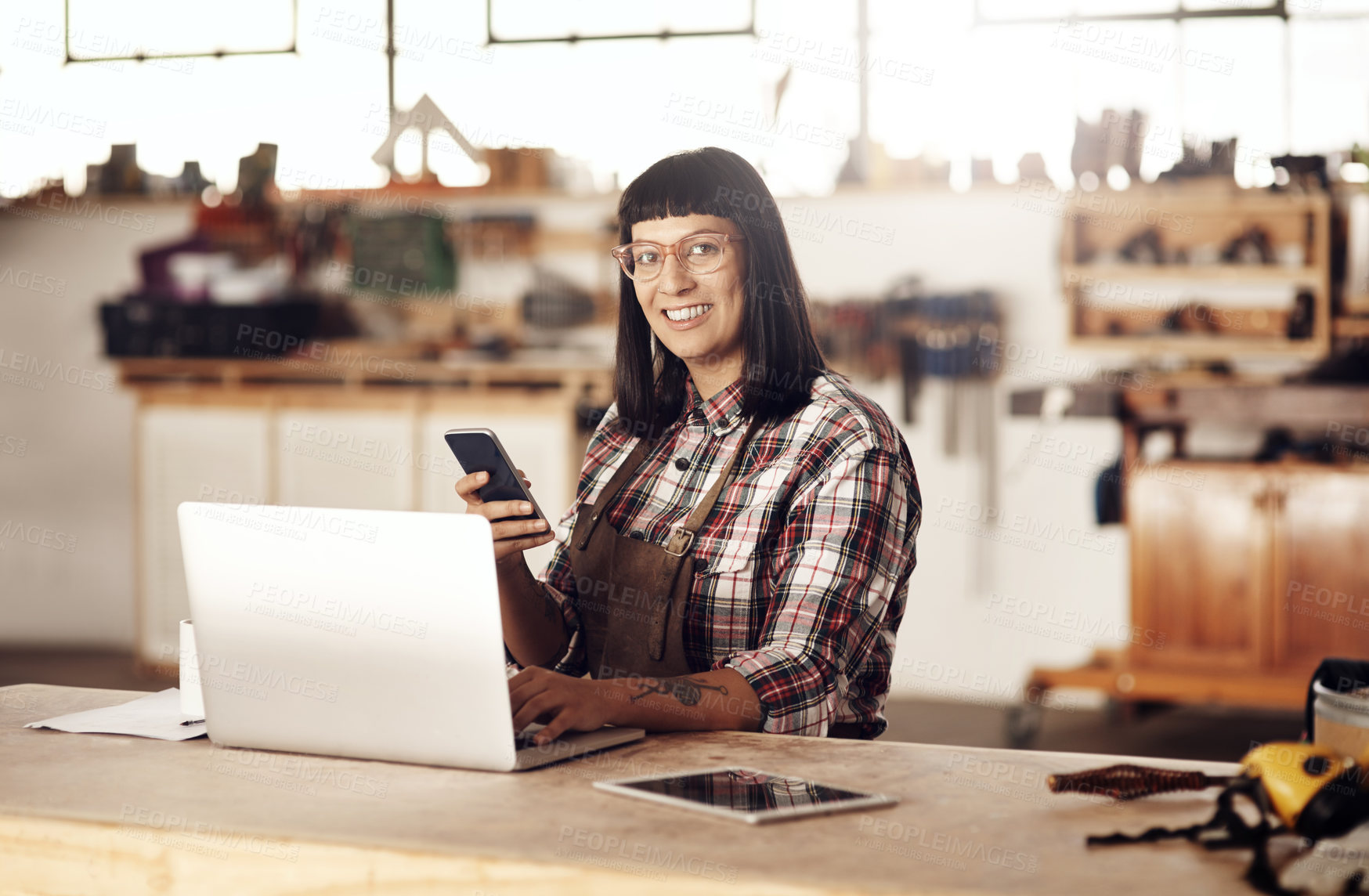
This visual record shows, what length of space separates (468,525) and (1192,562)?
11.8 ft

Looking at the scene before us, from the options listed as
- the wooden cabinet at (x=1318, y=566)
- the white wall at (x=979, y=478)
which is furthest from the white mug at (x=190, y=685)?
the white wall at (x=979, y=478)

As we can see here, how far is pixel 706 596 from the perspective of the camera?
1865 mm

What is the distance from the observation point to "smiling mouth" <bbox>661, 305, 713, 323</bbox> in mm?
1959

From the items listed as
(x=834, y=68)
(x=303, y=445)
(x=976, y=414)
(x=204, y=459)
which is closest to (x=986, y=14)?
(x=834, y=68)

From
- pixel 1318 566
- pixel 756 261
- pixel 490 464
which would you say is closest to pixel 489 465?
pixel 490 464

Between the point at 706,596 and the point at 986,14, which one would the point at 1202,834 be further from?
the point at 986,14

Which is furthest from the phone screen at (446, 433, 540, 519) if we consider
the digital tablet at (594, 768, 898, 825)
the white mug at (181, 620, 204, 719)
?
the digital tablet at (594, 768, 898, 825)

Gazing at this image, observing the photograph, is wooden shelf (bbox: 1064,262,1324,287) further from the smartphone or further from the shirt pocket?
the smartphone

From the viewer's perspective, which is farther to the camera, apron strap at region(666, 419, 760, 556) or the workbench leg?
the workbench leg

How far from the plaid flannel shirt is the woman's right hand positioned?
263mm

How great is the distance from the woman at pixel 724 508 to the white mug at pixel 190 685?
0.37m

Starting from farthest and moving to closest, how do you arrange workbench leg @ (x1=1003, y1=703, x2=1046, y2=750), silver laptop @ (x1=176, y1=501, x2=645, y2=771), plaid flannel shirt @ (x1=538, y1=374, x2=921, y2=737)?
workbench leg @ (x1=1003, y1=703, x2=1046, y2=750)
plaid flannel shirt @ (x1=538, y1=374, x2=921, y2=737)
silver laptop @ (x1=176, y1=501, x2=645, y2=771)

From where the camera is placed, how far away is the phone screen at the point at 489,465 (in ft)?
5.28

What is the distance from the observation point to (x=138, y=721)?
1545 mm
